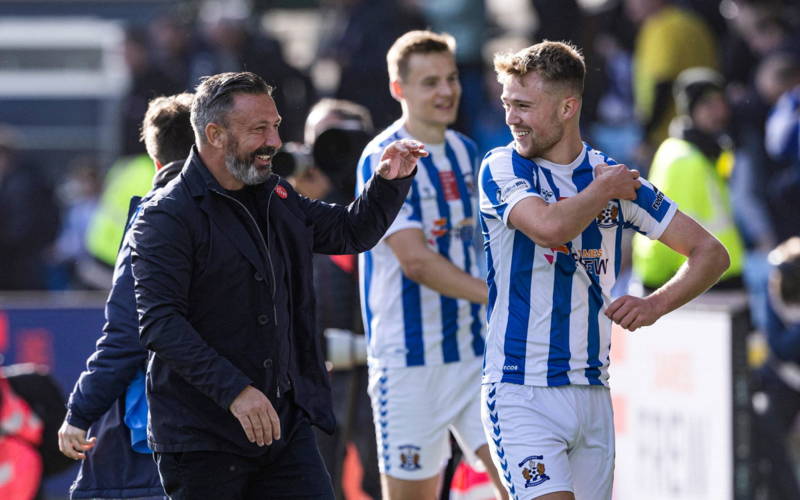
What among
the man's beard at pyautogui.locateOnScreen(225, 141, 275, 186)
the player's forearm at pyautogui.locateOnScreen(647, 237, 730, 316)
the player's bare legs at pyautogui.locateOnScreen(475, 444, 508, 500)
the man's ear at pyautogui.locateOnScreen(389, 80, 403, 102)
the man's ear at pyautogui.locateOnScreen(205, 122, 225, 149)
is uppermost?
the man's ear at pyautogui.locateOnScreen(389, 80, 403, 102)

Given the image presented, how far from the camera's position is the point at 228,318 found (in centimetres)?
458

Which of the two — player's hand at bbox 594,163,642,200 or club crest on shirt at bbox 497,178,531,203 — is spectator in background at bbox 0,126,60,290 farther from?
player's hand at bbox 594,163,642,200

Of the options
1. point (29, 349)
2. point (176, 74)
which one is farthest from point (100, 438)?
point (176, 74)

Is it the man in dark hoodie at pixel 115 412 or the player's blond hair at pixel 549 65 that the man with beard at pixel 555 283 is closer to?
the player's blond hair at pixel 549 65

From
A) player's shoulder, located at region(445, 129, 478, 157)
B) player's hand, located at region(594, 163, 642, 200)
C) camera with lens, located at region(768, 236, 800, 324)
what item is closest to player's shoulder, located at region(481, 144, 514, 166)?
player's hand, located at region(594, 163, 642, 200)

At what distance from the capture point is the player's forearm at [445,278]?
5922 mm

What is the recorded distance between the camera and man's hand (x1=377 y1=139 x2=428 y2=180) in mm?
4887

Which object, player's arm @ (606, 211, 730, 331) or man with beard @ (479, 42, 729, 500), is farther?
man with beard @ (479, 42, 729, 500)

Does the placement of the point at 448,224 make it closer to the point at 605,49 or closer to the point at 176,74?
the point at 605,49

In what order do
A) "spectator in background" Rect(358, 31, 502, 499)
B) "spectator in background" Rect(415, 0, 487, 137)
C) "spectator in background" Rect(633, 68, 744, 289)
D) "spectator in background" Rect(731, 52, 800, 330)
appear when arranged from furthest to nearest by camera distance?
1. "spectator in background" Rect(415, 0, 487, 137)
2. "spectator in background" Rect(731, 52, 800, 330)
3. "spectator in background" Rect(633, 68, 744, 289)
4. "spectator in background" Rect(358, 31, 502, 499)

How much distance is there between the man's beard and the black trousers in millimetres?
746

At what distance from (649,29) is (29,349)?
5.72m

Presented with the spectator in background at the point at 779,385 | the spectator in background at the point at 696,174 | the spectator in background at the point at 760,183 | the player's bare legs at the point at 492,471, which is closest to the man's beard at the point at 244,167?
the player's bare legs at the point at 492,471

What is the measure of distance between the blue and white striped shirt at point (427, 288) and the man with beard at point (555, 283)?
4.15 ft
